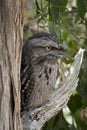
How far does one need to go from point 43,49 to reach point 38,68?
5.0 inches

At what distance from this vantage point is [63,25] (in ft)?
13.8

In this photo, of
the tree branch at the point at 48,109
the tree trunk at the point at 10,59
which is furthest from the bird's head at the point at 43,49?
the tree trunk at the point at 10,59

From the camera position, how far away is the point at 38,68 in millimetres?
3781

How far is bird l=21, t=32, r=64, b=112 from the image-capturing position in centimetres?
372

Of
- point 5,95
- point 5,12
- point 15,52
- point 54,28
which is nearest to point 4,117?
point 5,95

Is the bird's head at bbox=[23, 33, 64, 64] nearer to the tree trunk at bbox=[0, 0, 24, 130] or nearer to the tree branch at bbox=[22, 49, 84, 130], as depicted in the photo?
the tree branch at bbox=[22, 49, 84, 130]

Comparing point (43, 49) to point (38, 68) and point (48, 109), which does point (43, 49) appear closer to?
point (38, 68)

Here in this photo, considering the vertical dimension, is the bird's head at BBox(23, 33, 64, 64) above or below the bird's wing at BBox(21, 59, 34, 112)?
above

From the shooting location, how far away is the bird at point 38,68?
372 cm

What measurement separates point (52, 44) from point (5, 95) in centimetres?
64

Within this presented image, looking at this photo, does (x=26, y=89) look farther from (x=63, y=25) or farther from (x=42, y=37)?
(x=63, y=25)

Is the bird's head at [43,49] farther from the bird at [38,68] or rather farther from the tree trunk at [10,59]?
the tree trunk at [10,59]

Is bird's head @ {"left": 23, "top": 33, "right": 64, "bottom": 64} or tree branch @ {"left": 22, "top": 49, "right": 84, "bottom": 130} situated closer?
tree branch @ {"left": 22, "top": 49, "right": 84, "bottom": 130}

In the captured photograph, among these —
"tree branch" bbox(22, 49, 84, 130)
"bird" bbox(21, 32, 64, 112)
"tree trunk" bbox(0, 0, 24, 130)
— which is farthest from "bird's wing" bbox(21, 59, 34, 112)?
"tree trunk" bbox(0, 0, 24, 130)
